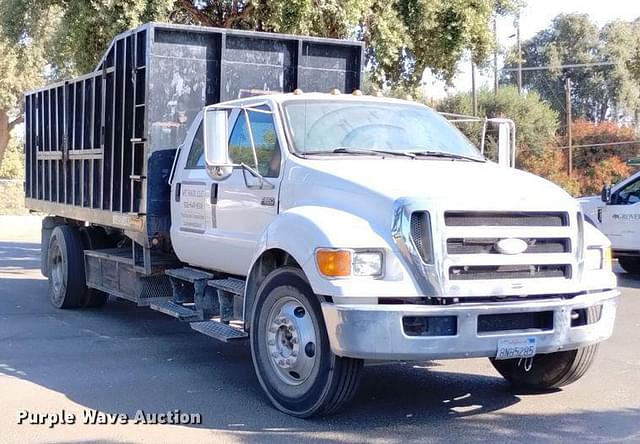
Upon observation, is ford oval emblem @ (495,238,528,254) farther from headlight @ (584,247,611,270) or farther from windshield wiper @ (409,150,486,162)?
windshield wiper @ (409,150,486,162)

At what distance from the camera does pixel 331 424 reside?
5930 mm

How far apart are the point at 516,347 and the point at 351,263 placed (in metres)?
1.24

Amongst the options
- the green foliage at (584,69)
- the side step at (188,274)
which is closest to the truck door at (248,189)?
the side step at (188,274)

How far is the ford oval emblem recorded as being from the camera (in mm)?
5684

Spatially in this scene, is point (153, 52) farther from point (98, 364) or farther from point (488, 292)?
point (488, 292)

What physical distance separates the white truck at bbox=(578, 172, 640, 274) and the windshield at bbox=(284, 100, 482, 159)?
8156 mm

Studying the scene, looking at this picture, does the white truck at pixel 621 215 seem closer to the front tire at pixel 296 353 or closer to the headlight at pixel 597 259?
the headlight at pixel 597 259

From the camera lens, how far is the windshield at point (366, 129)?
22.5 ft

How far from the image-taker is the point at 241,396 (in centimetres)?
669

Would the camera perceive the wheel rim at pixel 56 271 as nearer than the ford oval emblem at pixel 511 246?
No

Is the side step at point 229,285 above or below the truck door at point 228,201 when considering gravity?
below

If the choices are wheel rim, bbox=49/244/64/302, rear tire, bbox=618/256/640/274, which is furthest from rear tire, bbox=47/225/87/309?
rear tire, bbox=618/256/640/274

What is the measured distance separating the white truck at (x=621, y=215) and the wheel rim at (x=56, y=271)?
28.6ft

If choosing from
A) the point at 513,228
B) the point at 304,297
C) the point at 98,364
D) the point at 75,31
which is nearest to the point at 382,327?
the point at 304,297
